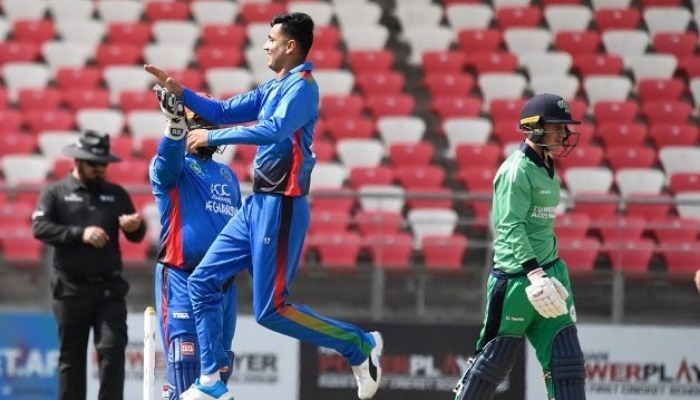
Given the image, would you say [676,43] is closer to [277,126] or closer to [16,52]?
[16,52]

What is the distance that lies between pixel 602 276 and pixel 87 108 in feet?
20.8

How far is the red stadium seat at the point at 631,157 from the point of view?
51.4 ft

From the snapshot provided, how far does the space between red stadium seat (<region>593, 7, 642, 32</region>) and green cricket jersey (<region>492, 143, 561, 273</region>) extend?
9521mm

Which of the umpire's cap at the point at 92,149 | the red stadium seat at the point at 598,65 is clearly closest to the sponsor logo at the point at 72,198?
the umpire's cap at the point at 92,149

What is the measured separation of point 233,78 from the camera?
16.6 metres

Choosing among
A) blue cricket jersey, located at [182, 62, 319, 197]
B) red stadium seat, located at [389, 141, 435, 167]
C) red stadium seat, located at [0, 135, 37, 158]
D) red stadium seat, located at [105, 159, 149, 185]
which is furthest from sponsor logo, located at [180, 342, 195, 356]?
red stadium seat, located at [0, 135, 37, 158]

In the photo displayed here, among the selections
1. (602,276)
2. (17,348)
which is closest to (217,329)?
(17,348)

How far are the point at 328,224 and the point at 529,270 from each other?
16.4 feet

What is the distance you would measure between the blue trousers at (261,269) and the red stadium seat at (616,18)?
33.6 ft

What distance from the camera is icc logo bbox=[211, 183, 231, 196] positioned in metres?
9.11

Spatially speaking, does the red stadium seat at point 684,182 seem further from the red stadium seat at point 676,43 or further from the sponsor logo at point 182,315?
the sponsor logo at point 182,315

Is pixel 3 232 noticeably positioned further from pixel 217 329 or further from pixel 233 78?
pixel 217 329

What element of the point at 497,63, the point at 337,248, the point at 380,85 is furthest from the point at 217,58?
the point at 337,248

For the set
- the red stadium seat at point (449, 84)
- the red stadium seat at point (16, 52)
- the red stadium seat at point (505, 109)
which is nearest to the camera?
the red stadium seat at point (505, 109)
